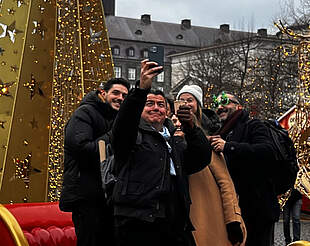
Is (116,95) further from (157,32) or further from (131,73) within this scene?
(157,32)

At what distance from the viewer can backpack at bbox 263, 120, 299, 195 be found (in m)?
4.68

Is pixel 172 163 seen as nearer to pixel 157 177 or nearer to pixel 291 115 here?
pixel 157 177

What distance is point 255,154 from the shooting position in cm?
455

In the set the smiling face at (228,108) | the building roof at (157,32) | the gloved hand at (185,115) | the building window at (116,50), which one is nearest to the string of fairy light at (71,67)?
the smiling face at (228,108)

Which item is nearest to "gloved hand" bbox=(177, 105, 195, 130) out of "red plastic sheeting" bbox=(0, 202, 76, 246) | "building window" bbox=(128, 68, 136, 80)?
"red plastic sheeting" bbox=(0, 202, 76, 246)

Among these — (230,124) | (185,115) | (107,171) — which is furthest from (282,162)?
(107,171)

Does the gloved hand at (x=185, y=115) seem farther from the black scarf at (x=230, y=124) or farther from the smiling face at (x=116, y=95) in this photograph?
the black scarf at (x=230, y=124)

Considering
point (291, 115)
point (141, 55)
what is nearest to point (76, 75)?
point (291, 115)

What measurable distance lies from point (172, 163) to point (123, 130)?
40cm

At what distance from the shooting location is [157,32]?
3034 inches

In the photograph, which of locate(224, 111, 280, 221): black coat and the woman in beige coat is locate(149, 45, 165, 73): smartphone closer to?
the woman in beige coat

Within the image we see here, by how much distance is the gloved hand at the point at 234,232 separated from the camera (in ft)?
13.2

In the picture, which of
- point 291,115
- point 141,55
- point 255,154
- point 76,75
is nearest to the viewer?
point 255,154

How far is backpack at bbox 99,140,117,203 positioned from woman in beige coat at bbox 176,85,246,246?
0.63 m
